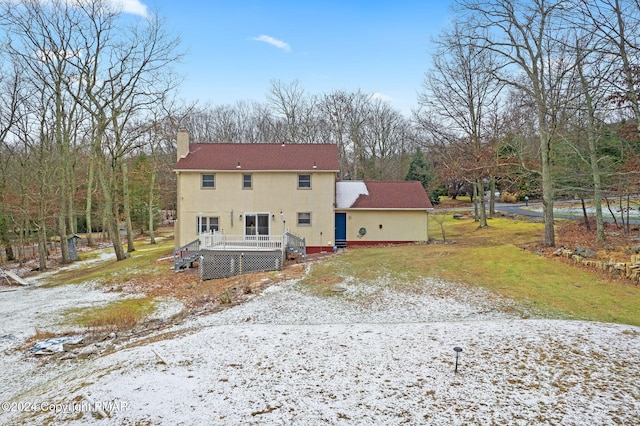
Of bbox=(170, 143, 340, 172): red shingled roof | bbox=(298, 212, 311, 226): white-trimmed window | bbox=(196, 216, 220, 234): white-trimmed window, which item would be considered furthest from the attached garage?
bbox=(196, 216, 220, 234): white-trimmed window

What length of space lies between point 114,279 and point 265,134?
32899 mm

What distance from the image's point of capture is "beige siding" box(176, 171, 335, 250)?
21.4m

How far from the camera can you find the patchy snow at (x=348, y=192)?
22.6 metres

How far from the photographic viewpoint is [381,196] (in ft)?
76.1

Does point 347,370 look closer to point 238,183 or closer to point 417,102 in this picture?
point 238,183

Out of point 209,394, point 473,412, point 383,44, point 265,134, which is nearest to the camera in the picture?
point 473,412

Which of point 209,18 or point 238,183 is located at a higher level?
point 209,18

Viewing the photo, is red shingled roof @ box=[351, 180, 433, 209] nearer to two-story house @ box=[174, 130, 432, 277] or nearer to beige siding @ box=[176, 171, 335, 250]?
two-story house @ box=[174, 130, 432, 277]

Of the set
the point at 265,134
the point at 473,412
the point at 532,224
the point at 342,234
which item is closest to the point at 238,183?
the point at 342,234

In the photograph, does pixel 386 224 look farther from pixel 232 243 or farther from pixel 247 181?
pixel 232 243

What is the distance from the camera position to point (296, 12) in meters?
21.2

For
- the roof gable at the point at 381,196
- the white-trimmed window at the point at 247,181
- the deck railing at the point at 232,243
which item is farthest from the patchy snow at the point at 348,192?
the deck railing at the point at 232,243

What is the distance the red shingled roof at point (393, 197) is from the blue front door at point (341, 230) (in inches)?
38.5

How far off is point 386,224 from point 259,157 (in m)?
8.80
